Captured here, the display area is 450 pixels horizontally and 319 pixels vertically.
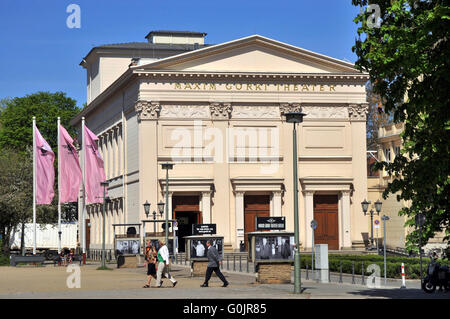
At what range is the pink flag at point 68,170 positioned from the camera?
6375 cm

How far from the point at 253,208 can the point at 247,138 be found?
582 cm

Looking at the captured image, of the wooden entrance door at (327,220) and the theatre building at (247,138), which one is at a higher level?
the theatre building at (247,138)

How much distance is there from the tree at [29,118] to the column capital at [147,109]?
30373 mm

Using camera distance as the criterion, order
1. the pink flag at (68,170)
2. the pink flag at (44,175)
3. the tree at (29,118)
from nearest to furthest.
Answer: the pink flag at (44,175)
the pink flag at (68,170)
the tree at (29,118)

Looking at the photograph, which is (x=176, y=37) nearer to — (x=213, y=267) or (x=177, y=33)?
(x=177, y=33)

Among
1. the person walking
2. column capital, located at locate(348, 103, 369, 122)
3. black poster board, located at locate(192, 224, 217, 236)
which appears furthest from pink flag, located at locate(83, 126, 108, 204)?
the person walking

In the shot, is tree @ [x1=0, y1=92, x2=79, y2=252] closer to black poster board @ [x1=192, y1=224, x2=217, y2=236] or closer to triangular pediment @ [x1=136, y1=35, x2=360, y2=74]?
triangular pediment @ [x1=136, y1=35, x2=360, y2=74]

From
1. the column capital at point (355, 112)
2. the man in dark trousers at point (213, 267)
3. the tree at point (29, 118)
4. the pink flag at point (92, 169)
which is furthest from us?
the tree at point (29, 118)

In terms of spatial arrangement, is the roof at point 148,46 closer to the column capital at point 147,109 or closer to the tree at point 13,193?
the tree at point 13,193

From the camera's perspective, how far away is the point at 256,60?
2960 inches

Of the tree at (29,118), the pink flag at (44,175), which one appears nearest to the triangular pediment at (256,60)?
the pink flag at (44,175)

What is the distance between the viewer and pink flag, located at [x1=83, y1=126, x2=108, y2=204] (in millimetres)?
64188

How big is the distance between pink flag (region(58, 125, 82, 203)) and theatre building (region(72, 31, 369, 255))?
9283 mm

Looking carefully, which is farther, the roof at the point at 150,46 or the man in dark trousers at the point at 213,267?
the roof at the point at 150,46
